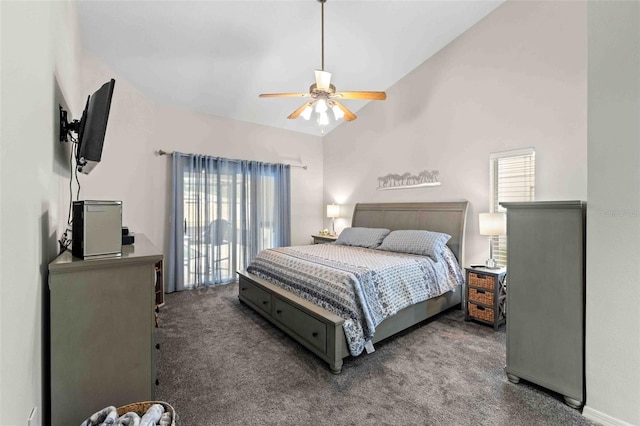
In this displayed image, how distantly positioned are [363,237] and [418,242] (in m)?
0.89

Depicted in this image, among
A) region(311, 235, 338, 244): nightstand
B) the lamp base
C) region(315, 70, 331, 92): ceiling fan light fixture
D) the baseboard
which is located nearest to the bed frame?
the lamp base

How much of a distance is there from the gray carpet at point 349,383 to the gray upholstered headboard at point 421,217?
1.14 metres

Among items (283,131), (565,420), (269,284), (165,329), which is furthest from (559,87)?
(165,329)

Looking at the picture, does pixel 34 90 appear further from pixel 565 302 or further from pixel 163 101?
pixel 163 101

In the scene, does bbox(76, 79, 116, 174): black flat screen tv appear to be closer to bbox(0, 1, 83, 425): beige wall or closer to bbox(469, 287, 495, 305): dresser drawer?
bbox(0, 1, 83, 425): beige wall

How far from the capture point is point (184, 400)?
1.90 meters

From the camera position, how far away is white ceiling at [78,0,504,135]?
2.79 metres

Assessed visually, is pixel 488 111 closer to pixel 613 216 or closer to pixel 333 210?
pixel 613 216

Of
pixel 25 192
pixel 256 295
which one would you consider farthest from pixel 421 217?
pixel 25 192

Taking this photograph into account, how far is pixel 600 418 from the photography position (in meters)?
1.67

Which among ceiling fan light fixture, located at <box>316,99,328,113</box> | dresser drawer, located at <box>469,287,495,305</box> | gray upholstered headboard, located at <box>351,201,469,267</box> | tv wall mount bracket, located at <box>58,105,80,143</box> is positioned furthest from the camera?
gray upholstered headboard, located at <box>351,201,469,267</box>

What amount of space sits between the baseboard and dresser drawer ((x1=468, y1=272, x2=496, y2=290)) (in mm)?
1348

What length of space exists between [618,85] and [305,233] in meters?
4.75

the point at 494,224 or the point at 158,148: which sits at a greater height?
the point at 158,148
